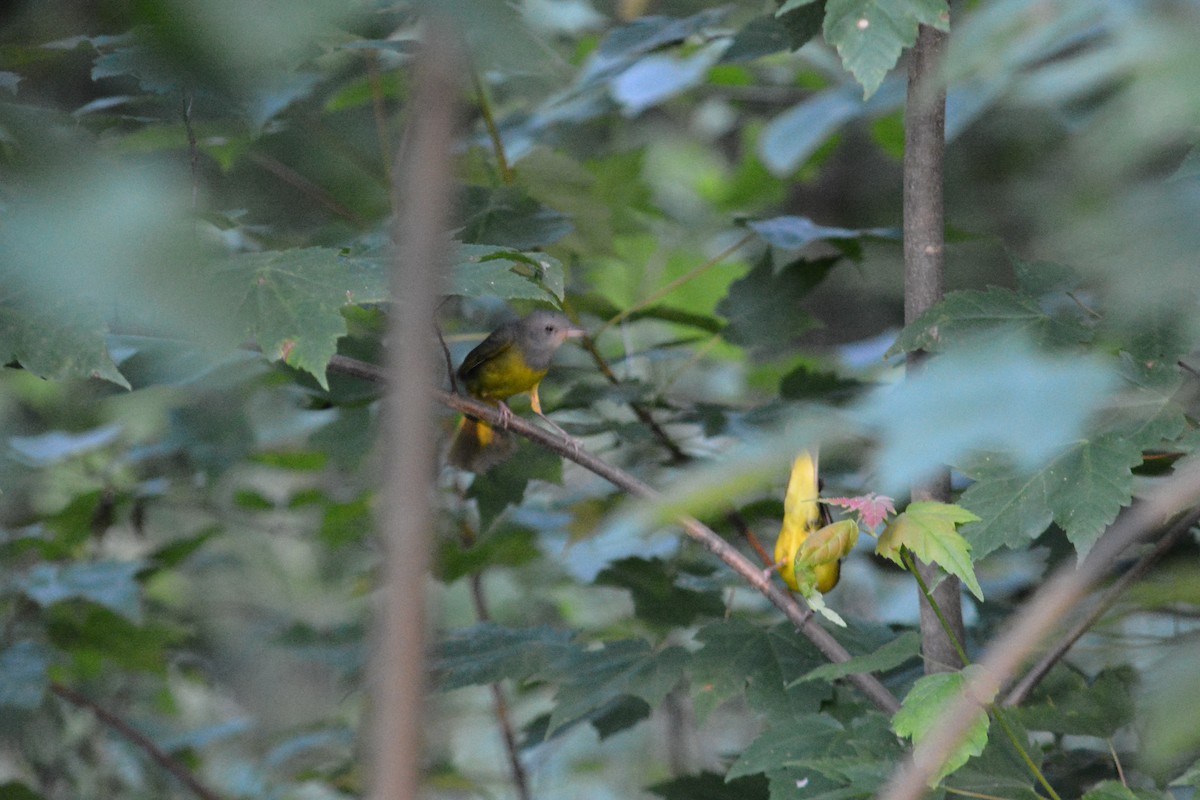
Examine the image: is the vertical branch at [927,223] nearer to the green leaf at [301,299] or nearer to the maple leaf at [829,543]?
the maple leaf at [829,543]

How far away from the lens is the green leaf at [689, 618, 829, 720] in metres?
1.86

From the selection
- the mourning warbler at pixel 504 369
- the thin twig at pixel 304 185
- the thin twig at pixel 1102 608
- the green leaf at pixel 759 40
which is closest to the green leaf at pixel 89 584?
the mourning warbler at pixel 504 369

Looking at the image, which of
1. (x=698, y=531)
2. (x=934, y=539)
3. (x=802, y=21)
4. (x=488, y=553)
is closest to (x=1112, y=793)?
(x=934, y=539)

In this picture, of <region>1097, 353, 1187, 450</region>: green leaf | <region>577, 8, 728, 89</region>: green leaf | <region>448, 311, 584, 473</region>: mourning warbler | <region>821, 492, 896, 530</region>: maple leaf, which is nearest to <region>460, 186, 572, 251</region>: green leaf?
<region>448, 311, 584, 473</region>: mourning warbler

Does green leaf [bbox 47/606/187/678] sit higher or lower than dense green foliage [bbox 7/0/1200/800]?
lower

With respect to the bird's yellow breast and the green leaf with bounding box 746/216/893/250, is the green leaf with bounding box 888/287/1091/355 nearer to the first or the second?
the green leaf with bounding box 746/216/893/250

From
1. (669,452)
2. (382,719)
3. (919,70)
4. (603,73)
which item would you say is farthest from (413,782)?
(603,73)

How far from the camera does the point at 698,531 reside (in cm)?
167

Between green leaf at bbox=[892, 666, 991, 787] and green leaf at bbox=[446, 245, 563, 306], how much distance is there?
0.76 meters

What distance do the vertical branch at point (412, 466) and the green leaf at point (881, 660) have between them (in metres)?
1.09

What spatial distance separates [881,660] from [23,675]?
7.17 ft

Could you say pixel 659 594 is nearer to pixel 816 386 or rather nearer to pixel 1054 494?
pixel 816 386

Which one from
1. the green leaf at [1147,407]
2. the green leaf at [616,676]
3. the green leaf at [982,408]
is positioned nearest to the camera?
the green leaf at [982,408]

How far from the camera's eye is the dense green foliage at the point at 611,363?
0.51 metres
